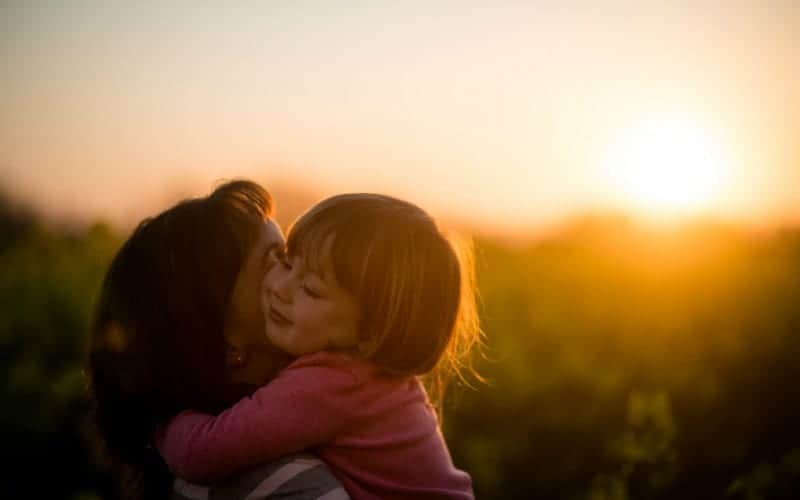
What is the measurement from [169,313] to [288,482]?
1.85ft

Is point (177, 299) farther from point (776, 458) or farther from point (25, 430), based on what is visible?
point (776, 458)

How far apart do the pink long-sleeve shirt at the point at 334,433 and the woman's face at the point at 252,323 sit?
7.9 inches

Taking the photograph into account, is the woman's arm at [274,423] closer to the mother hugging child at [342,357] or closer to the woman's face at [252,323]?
the mother hugging child at [342,357]

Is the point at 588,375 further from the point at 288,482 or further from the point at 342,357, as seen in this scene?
the point at 288,482

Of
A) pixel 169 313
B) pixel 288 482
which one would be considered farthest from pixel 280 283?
pixel 288 482

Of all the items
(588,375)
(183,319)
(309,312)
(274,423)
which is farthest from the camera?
(588,375)

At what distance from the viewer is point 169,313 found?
2.43 metres

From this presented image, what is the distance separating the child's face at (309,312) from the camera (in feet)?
7.52

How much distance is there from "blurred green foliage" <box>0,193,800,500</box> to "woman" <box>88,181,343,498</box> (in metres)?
1.84

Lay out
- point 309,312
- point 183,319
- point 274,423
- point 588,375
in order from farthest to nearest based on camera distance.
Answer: point 588,375 → point 183,319 → point 309,312 → point 274,423

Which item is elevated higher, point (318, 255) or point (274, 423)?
point (318, 255)

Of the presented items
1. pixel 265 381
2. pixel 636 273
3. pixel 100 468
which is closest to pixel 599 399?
pixel 636 273

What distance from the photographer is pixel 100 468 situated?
4969 millimetres

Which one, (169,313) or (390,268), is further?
(169,313)
